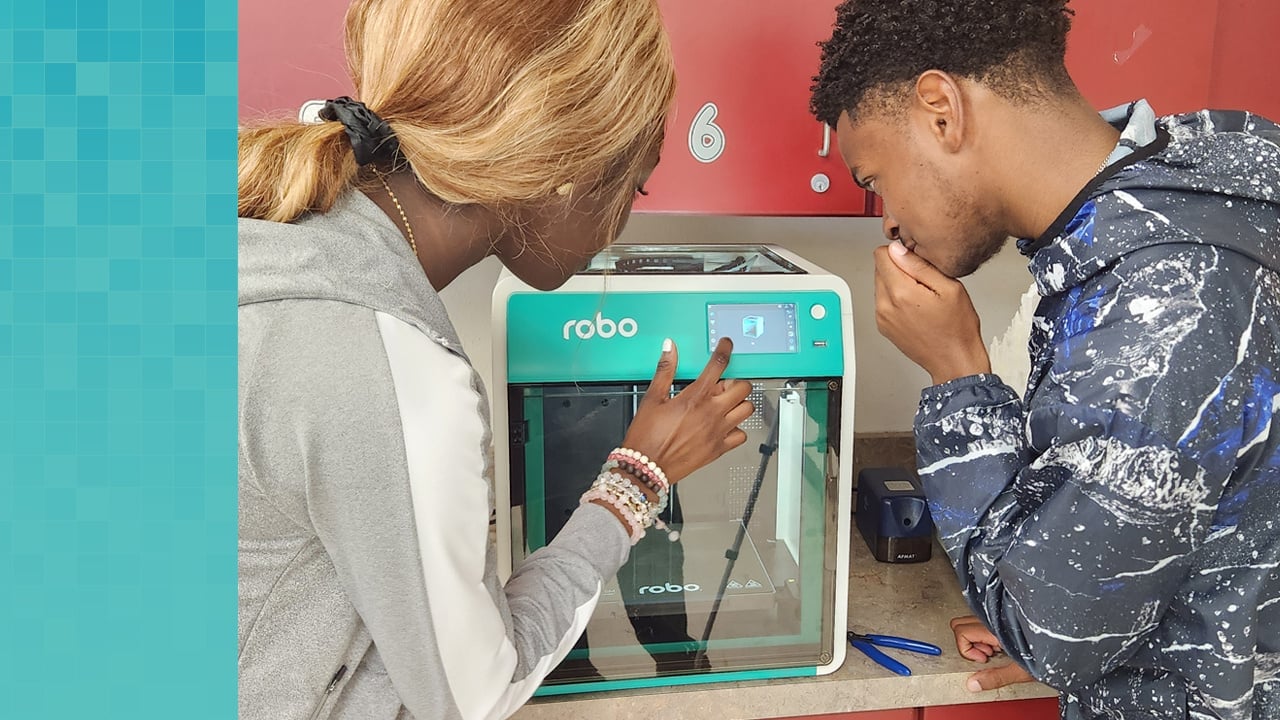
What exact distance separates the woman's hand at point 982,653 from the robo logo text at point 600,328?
590mm

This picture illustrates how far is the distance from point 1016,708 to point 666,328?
2.28ft

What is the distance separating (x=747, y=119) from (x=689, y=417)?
16.4 inches

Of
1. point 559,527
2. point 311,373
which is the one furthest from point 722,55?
point 311,373

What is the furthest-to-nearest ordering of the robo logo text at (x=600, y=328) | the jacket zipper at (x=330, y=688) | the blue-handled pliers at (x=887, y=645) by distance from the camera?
the blue-handled pliers at (x=887, y=645) < the robo logo text at (x=600, y=328) < the jacket zipper at (x=330, y=688)

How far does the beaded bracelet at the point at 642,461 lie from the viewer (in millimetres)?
973

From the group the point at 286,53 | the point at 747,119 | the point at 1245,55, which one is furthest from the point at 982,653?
the point at 286,53

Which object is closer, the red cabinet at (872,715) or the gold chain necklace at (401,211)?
the gold chain necklace at (401,211)

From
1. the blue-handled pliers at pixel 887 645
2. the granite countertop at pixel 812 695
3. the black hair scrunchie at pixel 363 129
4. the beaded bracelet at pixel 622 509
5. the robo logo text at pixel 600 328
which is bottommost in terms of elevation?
the granite countertop at pixel 812 695

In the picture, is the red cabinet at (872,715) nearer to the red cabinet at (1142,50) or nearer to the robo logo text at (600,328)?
the robo logo text at (600,328)

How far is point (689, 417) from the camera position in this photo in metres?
1.04

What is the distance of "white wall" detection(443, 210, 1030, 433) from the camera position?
1651 millimetres

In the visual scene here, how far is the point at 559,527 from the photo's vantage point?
1170 mm

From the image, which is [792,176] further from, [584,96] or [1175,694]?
[1175,694]

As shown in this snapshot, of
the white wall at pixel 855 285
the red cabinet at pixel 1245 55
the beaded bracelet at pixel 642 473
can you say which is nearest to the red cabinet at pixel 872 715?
the beaded bracelet at pixel 642 473
